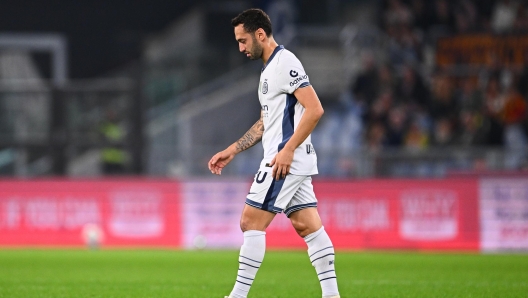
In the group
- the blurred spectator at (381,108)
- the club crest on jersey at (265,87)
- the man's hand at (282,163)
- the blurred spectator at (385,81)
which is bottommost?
the man's hand at (282,163)

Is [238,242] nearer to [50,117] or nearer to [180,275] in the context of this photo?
[50,117]

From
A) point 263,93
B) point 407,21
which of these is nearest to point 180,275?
point 263,93

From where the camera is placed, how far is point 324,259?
6.48m

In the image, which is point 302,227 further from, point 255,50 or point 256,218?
point 255,50

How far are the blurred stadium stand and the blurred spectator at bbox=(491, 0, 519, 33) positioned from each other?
0.10ft

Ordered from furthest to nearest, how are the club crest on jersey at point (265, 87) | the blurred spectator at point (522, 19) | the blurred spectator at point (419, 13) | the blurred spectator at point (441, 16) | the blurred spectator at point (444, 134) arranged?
the blurred spectator at point (419, 13)
the blurred spectator at point (441, 16)
the blurred spectator at point (522, 19)
the blurred spectator at point (444, 134)
the club crest on jersey at point (265, 87)

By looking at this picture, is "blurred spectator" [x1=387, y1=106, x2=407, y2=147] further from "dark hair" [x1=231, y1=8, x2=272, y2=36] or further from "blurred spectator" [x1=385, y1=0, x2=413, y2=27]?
"dark hair" [x1=231, y1=8, x2=272, y2=36]

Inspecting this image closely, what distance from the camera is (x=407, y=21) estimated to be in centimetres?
2048

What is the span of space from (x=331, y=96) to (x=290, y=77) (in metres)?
14.0

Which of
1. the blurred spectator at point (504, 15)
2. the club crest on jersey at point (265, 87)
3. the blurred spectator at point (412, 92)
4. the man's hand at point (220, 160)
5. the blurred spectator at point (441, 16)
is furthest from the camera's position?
the blurred spectator at point (441, 16)

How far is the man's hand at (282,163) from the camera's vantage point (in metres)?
6.22

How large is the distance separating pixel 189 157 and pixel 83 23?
322 inches

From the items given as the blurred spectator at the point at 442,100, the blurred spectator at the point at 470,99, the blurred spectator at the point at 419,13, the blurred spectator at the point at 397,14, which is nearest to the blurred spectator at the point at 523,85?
the blurred spectator at the point at 470,99

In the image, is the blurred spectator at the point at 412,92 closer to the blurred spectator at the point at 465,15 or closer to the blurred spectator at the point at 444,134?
the blurred spectator at the point at 444,134
